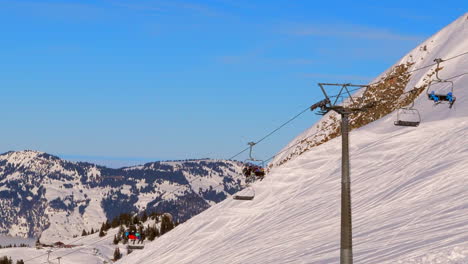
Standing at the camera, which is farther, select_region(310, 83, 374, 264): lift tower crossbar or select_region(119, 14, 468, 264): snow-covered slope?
select_region(119, 14, 468, 264): snow-covered slope

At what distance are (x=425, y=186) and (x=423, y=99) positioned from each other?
43.8 meters

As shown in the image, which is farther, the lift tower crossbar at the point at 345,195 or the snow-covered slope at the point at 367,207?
the snow-covered slope at the point at 367,207

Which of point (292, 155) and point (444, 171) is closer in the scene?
point (444, 171)

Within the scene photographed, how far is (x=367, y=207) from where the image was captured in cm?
6356

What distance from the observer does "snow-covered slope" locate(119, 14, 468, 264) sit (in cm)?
4459

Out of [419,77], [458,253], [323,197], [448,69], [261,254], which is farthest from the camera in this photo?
[419,77]

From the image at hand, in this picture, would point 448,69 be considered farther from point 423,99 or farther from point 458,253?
point 458,253

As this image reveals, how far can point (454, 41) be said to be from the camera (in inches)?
5034

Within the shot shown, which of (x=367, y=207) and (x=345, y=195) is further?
(x=367, y=207)

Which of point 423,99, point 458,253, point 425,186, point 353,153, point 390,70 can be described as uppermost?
point 390,70

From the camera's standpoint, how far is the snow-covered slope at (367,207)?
44594 mm

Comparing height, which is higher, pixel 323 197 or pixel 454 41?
pixel 454 41

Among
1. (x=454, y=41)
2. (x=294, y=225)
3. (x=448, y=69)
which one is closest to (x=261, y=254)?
(x=294, y=225)

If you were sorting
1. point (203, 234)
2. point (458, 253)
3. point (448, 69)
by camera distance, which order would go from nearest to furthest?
point (458, 253) → point (203, 234) → point (448, 69)
